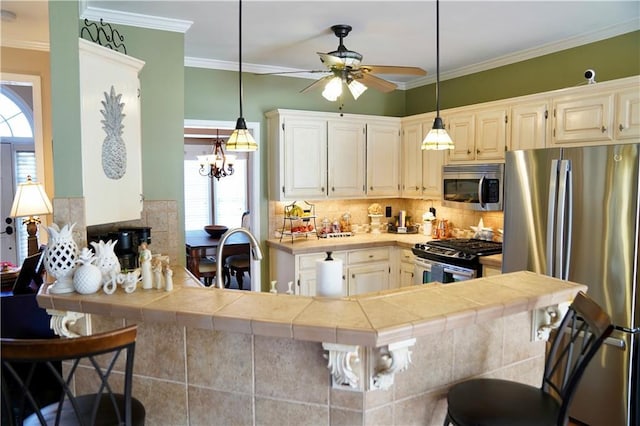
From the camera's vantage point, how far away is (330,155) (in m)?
4.71

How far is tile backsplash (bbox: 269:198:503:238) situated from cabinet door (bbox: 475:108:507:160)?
2.19 ft

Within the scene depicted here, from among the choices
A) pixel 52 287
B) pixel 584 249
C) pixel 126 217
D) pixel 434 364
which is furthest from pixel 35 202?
pixel 584 249

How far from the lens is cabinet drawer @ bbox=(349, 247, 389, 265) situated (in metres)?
4.58

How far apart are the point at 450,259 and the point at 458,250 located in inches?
4.3

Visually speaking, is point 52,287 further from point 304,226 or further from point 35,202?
point 304,226

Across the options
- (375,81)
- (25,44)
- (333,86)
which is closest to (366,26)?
(375,81)

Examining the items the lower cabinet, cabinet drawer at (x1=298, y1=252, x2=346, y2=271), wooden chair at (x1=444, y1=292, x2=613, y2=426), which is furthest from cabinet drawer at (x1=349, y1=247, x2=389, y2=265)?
wooden chair at (x1=444, y1=292, x2=613, y2=426)

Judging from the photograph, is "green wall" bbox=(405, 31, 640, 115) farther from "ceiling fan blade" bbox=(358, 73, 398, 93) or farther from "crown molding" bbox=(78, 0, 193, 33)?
"crown molding" bbox=(78, 0, 193, 33)

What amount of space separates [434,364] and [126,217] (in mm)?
2140

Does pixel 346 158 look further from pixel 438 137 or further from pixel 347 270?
pixel 438 137

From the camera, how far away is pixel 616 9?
10.1 feet

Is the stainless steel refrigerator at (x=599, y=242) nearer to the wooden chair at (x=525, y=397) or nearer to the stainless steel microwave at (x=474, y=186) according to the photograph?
the stainless steel microwave at (x=474, y=186)

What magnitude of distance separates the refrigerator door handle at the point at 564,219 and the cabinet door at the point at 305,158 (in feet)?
7.71

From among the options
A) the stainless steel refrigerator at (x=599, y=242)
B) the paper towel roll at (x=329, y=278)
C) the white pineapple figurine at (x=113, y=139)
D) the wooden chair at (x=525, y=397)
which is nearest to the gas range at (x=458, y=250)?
the stainless steel refrigerator at (x=599, y=242)
